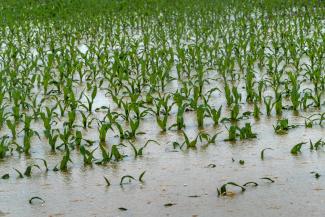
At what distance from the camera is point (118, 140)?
4973 millimetres

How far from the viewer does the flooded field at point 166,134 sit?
12.2 ft

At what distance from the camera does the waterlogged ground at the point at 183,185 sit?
357cm

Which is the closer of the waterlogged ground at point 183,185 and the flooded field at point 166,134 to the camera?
the waterlogged ground at point 183,185

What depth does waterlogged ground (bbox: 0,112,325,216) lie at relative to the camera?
357cm

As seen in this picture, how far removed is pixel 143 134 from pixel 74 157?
2.24 feet

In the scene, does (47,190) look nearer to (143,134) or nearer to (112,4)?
(143,134)

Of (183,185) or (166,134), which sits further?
(166,134)

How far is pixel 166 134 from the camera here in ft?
16.7

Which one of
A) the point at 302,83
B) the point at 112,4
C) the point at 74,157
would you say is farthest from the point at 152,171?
the point at 112,4

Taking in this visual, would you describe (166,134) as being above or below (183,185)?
above

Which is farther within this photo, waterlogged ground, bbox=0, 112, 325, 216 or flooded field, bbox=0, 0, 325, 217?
flooded field, bbox=0, 0, 325, 217

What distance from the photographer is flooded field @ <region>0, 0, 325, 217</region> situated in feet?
12.2

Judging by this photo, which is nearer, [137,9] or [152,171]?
[152,171]

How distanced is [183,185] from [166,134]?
1.21 m
